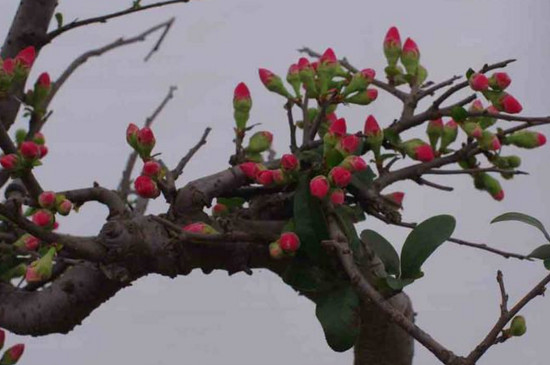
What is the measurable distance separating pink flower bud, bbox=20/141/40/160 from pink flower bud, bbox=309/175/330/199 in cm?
21

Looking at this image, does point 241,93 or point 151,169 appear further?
point 241,93

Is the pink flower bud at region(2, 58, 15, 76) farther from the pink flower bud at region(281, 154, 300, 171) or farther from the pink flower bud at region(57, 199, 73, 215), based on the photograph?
the pink flower bud at region(281, 154, 300, 171)

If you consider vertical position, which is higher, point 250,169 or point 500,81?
point 500,81

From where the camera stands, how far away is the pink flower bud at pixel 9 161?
1.96 feet

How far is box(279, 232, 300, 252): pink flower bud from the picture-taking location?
2.04ft

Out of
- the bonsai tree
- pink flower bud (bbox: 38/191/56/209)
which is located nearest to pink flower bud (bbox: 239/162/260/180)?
the bonsai tree

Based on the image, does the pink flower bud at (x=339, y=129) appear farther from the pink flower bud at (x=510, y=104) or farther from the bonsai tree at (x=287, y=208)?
the pink flower bud at (x=510, y=104)

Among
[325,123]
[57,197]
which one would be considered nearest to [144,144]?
[57,197]

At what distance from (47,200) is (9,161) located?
4 cm

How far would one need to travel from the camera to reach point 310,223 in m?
0.64

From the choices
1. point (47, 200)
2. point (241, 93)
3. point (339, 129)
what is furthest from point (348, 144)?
point (47, 200)

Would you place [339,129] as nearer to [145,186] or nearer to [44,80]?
[145,186]

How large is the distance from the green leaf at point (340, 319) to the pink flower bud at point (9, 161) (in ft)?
0.83

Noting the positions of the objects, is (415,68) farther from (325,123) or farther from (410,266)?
(410,266)
